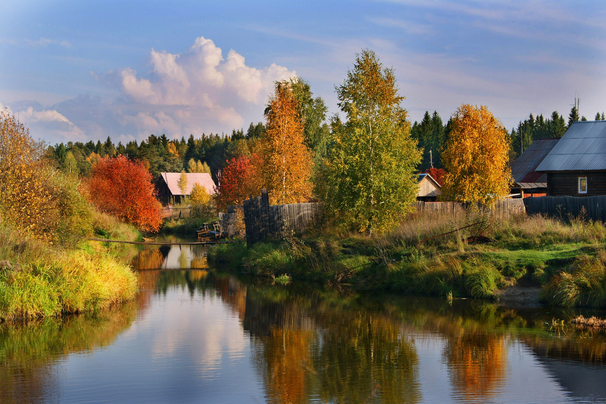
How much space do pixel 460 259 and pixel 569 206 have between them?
10.6 meters

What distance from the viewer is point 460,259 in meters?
18.2

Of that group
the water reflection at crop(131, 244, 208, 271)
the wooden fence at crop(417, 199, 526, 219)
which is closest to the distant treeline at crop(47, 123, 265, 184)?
the water reflection at crop(131, 244, 208, 271)

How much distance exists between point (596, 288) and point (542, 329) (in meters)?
3.10

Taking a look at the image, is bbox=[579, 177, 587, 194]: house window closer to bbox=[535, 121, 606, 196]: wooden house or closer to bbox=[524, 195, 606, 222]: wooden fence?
bbox=[535, 121, 606, 196]: wooden house

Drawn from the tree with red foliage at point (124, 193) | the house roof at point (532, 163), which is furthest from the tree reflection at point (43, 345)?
the house roof at point (532, 163)

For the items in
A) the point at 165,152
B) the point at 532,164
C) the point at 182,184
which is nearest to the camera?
the point at 532,164

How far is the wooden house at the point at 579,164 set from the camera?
116 ft

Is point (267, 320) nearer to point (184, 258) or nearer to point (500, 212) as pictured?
point (500, 212)

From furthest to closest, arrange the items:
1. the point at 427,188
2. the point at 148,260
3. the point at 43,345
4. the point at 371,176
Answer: the point at 427,188 → the point at 148,260 → the point at 371,176 → the point at 43,345

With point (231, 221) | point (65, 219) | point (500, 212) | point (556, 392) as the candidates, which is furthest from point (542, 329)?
point (231, 221)

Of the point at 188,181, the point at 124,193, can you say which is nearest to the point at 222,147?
the point at 188,181

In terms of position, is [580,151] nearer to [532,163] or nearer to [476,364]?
[532,163]

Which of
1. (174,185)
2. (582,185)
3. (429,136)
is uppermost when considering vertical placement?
(429,136)

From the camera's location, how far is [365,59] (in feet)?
102
